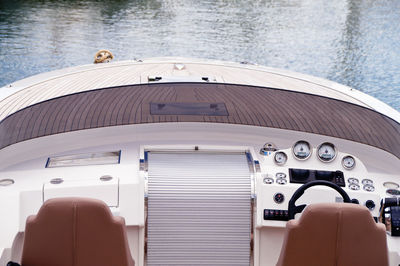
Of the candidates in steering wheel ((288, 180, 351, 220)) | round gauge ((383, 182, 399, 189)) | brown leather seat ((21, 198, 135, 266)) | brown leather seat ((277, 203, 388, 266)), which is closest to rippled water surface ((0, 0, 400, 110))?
round gauge ((383, 182, 399, 189))

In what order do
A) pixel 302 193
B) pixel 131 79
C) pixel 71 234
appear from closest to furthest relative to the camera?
pixel 71 234, pixel 302 193, pixel 131 79

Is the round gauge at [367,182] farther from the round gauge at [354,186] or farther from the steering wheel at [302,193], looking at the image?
the steering wheel at [302,193]

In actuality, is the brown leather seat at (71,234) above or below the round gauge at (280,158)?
below

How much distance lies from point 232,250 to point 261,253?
0.47ft

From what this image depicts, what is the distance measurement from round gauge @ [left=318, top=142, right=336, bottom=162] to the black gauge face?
0.06 meters

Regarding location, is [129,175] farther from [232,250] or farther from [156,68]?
[156,68]

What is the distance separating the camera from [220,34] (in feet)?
46.5

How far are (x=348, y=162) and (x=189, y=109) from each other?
94 centimetres

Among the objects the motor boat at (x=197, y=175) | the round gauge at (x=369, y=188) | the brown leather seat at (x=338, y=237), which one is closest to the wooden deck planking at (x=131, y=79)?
the motor boat at (x=197, y=175)

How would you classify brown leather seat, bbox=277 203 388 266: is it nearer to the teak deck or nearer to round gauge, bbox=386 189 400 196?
round gauge, bbox=386 189 400 196

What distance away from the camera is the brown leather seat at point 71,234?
1.82 metres

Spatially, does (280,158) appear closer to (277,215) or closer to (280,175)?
(280,175)

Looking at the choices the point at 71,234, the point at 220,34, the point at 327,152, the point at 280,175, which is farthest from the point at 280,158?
the point at 220,34

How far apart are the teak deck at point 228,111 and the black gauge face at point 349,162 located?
332 millimetres
